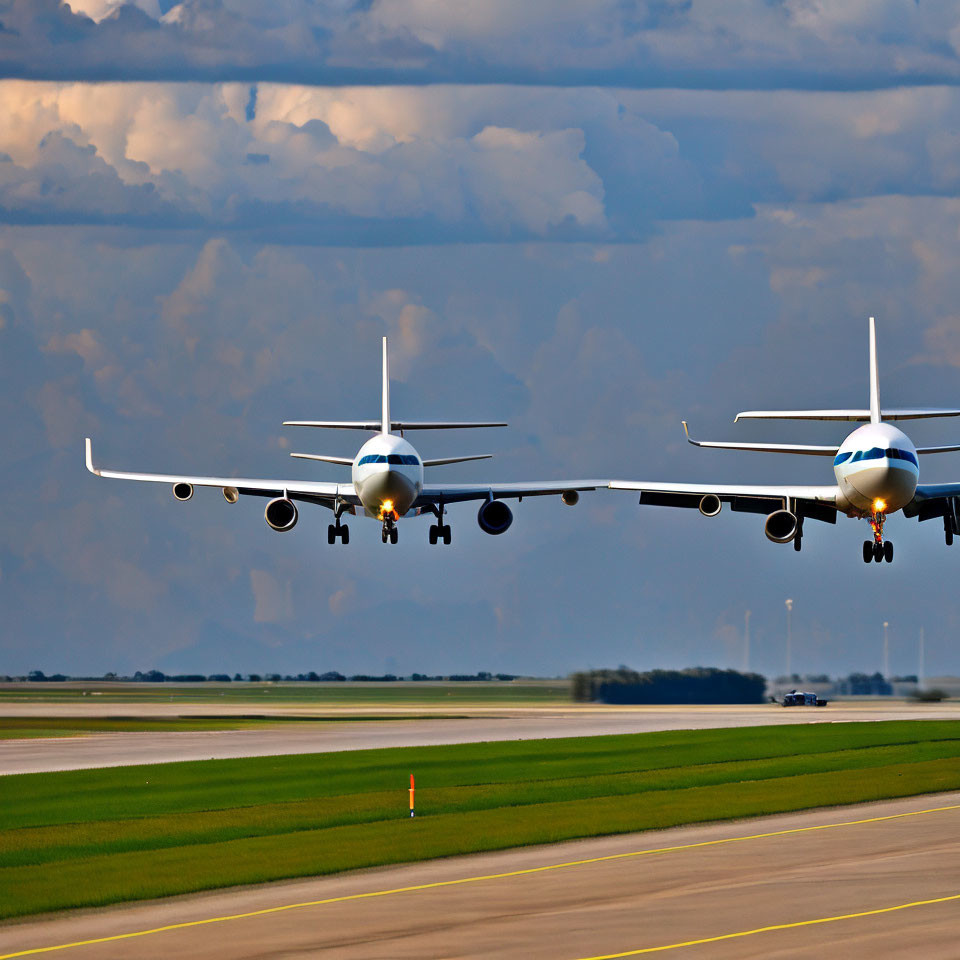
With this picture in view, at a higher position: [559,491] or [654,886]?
[559,491]

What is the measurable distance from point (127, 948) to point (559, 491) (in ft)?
199

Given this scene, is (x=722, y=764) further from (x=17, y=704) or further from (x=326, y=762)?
(x=17, y=704)

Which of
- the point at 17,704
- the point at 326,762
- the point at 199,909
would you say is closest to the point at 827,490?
the point at 326,762

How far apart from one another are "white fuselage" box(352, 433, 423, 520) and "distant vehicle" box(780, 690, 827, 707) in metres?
58.4

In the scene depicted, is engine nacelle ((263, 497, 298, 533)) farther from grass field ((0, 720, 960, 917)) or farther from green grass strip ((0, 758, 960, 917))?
green grass strip ((0, 758, 960, 917))

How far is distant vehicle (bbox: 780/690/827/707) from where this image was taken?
12581 cm

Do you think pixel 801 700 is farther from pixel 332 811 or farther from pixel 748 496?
pixel 332 811

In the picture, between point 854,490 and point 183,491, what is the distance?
35731 millimetres

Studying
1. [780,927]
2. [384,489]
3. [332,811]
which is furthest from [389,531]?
[780,927]

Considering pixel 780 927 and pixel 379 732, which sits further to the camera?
pixel 379 732

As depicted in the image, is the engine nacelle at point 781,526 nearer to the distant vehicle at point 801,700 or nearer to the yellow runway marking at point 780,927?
the yellow runway marking at point 780,927

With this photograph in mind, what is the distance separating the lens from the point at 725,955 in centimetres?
2484

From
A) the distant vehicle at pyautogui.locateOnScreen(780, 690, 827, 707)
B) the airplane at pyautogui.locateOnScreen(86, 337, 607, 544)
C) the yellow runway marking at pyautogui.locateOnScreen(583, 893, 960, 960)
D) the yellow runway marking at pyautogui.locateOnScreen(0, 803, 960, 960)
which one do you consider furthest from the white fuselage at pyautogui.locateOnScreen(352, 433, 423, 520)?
the distant vehicle at pyautogui.locateOnScreen(780, 690, 827, 707)

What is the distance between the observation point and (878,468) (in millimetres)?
61781
